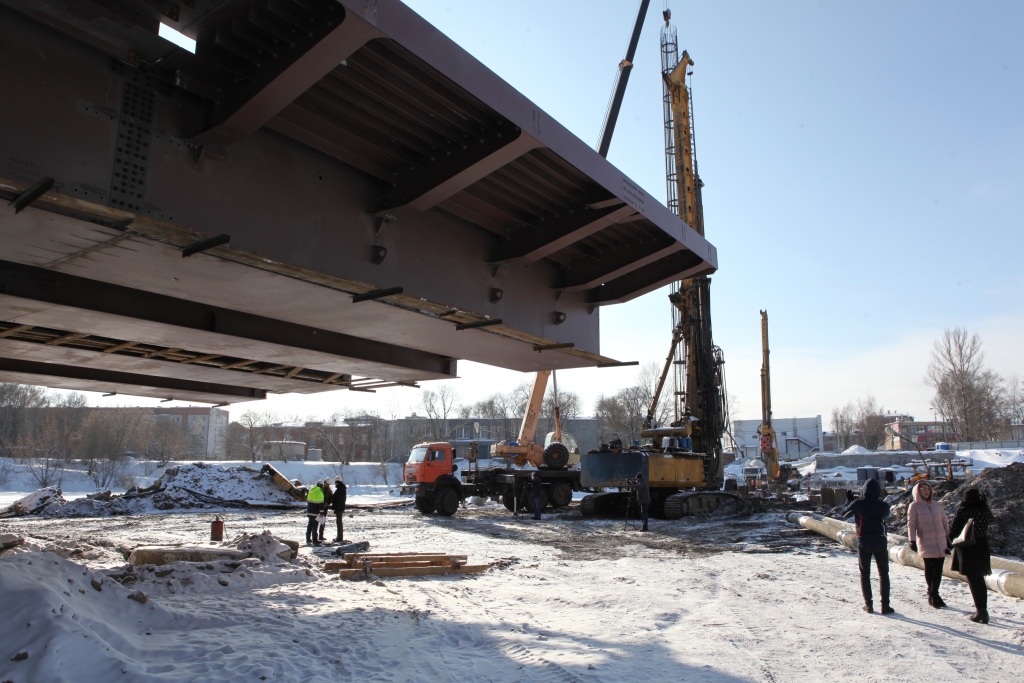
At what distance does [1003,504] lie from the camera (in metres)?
12.0

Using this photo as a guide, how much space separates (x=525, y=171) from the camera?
721 centimetres

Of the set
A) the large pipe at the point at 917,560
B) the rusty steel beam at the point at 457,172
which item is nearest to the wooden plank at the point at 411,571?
the rusty steel beam at the point at 457,172

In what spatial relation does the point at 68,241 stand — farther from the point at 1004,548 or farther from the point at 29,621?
the point at 1004,548

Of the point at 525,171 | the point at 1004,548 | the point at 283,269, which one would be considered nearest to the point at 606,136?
the point at 525,171

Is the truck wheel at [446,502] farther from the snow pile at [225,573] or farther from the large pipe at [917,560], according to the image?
the snow pile at [225,573]

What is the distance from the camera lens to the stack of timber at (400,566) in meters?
9.24

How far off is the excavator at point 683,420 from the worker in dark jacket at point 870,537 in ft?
37.9

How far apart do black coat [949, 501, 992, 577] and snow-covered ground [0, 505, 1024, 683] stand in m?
0.52

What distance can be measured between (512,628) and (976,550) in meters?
4.61

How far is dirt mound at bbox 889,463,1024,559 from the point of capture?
11125 mm

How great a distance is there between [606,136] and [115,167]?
7901 millimetres

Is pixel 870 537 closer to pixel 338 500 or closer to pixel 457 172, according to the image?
pixel 457 172

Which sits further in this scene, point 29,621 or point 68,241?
point 68,241

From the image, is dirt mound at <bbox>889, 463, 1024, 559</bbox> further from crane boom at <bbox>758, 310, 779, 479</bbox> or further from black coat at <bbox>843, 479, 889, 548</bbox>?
crane boom at <bbox>758, 310, 779, 479</bbox>
